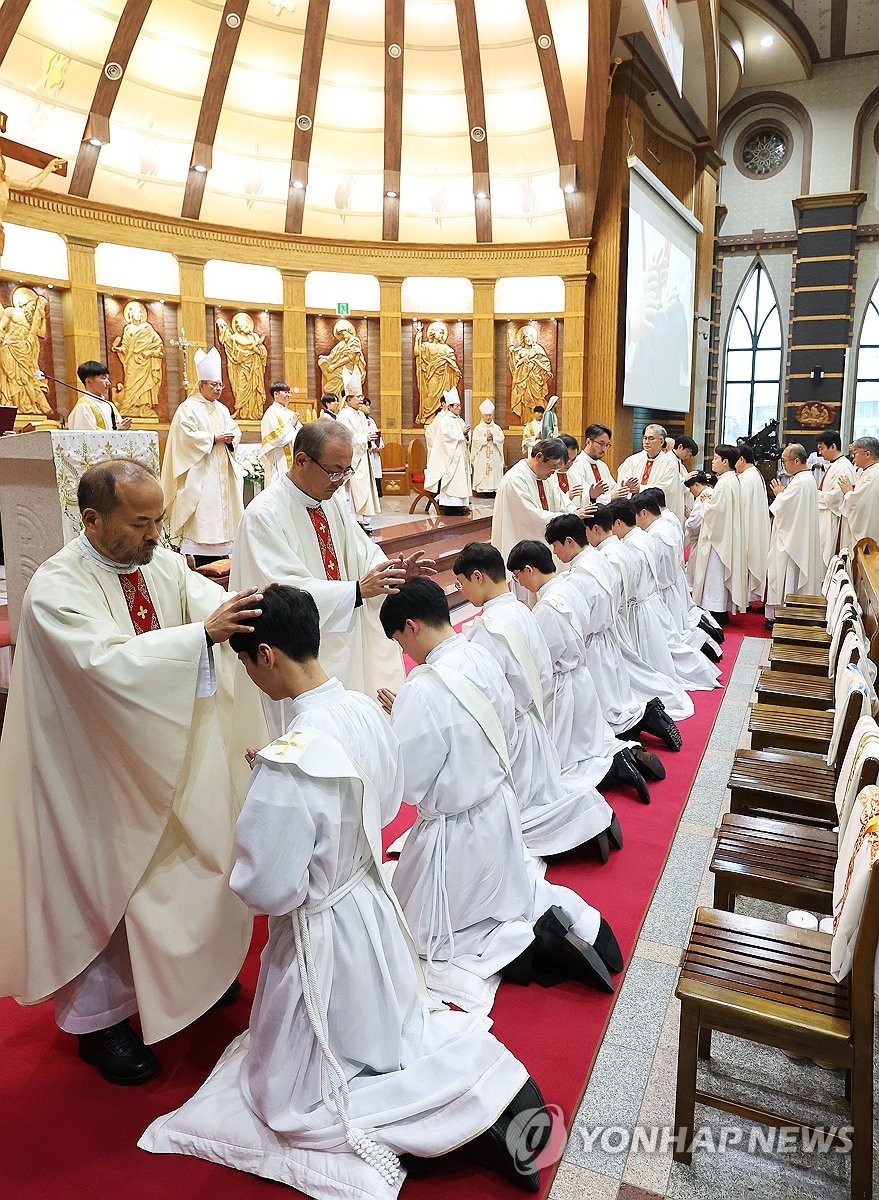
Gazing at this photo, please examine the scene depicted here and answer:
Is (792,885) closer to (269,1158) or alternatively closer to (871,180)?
(269,1158)

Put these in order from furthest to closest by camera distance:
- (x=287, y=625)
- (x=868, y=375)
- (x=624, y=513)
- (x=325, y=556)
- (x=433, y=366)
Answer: (x=868, y=375)
(x=433, y=366)
(x=624, y=513)
(x=325, y=556)
(x=287, y=625)

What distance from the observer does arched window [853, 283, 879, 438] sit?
62.4ft

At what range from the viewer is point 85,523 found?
8.21 ft

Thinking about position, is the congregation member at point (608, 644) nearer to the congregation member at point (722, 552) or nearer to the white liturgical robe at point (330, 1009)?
the white liturgical robe at point (330, 1009)

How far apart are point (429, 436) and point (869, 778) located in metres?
11.8

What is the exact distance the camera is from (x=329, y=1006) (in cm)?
213

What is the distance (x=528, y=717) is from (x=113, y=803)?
1910 millimetres

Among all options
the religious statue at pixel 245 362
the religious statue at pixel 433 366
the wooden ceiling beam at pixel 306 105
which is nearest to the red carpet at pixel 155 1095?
the religious statue at pixel 245 362

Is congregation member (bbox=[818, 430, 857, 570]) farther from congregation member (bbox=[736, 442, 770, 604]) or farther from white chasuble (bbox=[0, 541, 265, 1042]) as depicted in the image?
white chasuble (bbox=[0, 541, 265, 1042])

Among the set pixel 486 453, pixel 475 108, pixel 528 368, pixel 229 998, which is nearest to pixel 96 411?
pixel 229 998

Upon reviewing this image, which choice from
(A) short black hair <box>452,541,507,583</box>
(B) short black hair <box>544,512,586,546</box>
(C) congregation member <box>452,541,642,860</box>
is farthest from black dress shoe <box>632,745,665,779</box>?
(A) short black hair <box>452,541,507,583</box>

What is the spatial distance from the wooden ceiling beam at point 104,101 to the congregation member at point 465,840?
498 inches

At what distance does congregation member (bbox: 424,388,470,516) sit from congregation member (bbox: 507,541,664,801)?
873 cm

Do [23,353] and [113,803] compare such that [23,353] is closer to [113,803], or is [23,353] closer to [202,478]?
[202,478]
